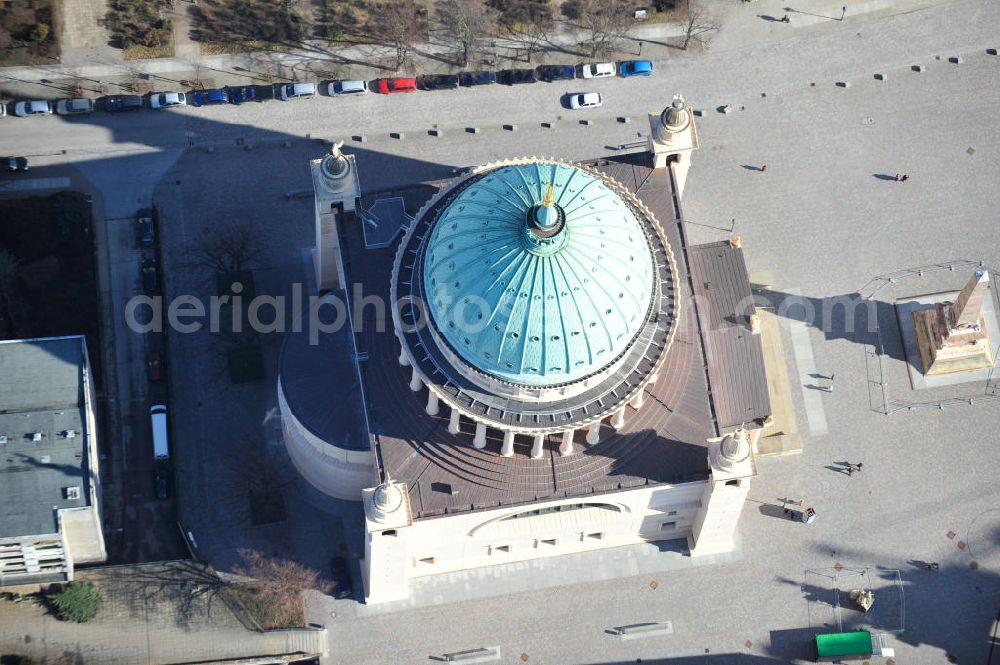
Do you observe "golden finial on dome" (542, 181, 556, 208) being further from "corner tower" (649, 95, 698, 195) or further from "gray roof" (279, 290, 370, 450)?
"gray roof" (279, 290, 370, 450)

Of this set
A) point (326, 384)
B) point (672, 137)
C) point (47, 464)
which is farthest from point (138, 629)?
point (672, 137)

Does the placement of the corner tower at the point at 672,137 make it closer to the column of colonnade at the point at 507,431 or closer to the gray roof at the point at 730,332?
the gray roof at the point at 730,332

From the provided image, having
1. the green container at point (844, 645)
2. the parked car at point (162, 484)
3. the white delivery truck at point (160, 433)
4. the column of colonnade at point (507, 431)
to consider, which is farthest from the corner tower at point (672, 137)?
the parked car at point (162, 484)

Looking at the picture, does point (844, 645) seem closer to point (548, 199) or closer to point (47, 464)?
point (548, 199)

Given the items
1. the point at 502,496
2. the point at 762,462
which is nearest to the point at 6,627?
the point at 502,496

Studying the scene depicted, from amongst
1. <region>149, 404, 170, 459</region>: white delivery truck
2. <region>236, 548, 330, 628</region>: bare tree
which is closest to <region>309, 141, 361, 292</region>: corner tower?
<region>149, 404, 170, 459</region>: white delivery truck

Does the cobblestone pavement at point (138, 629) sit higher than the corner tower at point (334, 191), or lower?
lower
